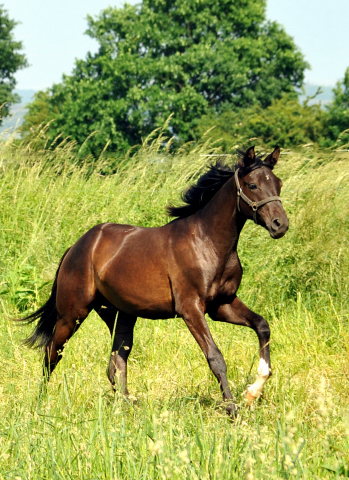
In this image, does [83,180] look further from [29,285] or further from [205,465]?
[205,465]

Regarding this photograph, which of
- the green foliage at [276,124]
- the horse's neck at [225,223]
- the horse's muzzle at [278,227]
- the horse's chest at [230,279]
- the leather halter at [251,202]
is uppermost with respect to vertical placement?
the green foliage at [276,124]

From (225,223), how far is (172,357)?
5.78 feet

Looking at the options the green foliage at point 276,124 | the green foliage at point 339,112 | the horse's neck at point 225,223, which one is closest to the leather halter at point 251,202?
the horse's neck at point 225,223

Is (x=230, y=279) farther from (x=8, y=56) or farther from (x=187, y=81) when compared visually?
(x=8, y=56)

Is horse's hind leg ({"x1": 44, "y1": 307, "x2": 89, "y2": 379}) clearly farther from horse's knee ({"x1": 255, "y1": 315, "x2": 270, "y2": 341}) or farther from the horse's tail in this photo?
horse's knee ({"x1": 255, "y1": 315, "x2": 270, "y2": 341})

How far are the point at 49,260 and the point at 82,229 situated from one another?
33.1 inches

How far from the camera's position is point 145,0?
43250 millimetres

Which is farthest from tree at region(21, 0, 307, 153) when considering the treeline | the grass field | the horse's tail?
the horse's tail

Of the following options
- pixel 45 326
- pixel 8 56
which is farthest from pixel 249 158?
pixel 8 56

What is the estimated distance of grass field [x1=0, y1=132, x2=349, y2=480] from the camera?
10.1 ft

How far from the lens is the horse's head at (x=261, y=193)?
14.7 ft

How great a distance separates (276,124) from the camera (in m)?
34.5

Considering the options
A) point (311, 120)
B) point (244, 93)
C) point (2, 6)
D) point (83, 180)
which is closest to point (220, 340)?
point (83, 180)

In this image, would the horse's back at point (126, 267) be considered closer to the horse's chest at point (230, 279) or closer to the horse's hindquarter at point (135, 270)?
the horse's hindquarter at point (135, 270)
